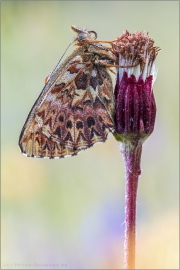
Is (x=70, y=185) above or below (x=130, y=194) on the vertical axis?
below

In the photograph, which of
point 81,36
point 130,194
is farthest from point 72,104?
point 130,194

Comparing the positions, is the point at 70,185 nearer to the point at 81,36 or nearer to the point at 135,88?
the point at 81,36

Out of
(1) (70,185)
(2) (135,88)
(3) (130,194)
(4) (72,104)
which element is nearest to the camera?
(3) (130,194)

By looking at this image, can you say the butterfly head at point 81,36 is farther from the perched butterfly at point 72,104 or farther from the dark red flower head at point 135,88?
the dark red flower head at point 135,88

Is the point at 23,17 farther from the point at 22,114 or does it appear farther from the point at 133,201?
the point at 133,201

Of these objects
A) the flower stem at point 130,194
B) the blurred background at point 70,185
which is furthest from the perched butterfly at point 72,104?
the blurred background at point 70,185

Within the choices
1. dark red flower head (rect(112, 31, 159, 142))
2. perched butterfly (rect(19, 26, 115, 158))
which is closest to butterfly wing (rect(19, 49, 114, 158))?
perched butterfly (rect(19, 26, 115, 158))

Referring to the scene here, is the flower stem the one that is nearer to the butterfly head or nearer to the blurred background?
the butterfly head
